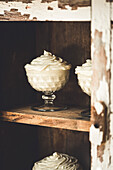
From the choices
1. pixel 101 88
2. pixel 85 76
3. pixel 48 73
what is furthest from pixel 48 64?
pixel 101 88

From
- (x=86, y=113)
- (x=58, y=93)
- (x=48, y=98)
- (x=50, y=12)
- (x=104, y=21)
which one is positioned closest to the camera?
(x=104, y=21)

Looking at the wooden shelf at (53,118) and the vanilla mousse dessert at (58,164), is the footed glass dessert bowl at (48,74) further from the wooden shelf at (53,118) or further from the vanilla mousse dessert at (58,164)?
the vanilla mousse dessert at (58,164)

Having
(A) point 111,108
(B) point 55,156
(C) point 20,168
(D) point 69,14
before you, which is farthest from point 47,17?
(C) point 20,168

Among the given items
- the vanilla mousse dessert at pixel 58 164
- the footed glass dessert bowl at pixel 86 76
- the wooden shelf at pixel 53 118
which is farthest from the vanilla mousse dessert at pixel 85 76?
the vanilla mousse dessert at pixel 58 164

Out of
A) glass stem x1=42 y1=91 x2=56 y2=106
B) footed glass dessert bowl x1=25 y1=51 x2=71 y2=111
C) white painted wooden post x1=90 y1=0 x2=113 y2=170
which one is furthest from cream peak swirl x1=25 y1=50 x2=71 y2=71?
white painted wooden post x1=90 y1=0 x2=113 y2=170

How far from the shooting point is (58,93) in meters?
1.49

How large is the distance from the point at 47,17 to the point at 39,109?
36 centimetres

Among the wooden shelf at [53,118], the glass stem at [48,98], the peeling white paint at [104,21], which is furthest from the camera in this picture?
the glass stem at [48,98]

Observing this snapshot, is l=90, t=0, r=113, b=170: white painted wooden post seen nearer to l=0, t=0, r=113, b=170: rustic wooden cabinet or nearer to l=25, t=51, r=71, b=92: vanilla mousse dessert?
l=0, t=0, r=113, b=170: rustic wooden cabinet

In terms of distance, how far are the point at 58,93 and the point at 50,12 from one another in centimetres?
52

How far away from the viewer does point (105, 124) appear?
98 centimetres

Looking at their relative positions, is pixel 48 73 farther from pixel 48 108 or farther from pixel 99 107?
pixel 99 107

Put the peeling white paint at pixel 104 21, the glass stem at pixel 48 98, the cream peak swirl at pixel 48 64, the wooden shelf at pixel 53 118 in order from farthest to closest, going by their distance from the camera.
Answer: the glass stem at pixel 48 98 < the cream peak swirl at pixel 48 64 < the wooden shelf at pixel 53 118 < the peeling white paint at pixel 104 21

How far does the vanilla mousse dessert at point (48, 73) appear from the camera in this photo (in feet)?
3.91
